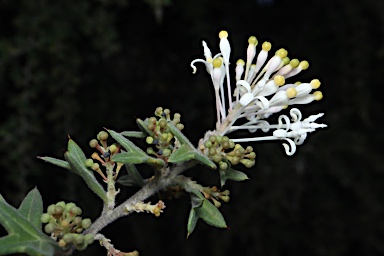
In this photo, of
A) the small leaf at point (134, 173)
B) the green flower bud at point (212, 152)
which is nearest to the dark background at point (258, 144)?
the small leaf at point (134, 173)

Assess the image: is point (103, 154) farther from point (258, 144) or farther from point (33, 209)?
point (258, 144)

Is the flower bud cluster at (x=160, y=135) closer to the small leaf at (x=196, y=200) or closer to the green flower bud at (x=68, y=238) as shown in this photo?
the small leaf at (x=196, y=200)

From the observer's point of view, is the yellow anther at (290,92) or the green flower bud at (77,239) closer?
the green flower bud at (77,239)

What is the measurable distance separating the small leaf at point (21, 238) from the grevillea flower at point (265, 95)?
0.95ft

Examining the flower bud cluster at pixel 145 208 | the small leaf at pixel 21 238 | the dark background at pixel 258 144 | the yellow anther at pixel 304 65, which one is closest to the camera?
the small leaf at pixel 21 238

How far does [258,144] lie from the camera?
211 centimetres

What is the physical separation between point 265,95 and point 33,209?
1.20 ft

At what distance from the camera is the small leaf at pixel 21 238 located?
607 millimetres

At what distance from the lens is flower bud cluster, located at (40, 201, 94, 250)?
2.13 ft

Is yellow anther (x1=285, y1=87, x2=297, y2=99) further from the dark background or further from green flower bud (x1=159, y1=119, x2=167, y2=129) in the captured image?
the dark background

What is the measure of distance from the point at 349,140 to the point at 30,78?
1.45 metres

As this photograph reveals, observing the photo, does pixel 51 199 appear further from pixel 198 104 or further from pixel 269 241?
pixel 269 241

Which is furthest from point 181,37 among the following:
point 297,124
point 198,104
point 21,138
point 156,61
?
point 297,124

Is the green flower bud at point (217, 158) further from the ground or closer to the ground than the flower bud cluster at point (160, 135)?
closer to the ground
